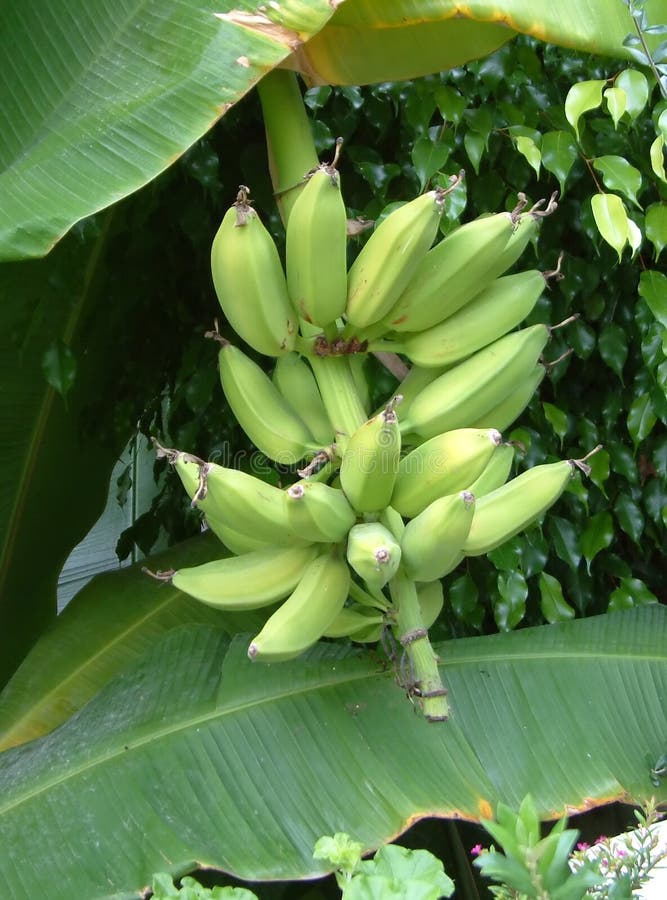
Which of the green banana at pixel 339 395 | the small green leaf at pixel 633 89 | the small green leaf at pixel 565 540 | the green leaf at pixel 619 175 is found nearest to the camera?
the green banana at pixel 339 395

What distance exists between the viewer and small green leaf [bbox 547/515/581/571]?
3.73 ft

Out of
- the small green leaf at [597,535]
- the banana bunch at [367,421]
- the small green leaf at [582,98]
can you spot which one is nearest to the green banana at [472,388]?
the banana bunch at [367,421]

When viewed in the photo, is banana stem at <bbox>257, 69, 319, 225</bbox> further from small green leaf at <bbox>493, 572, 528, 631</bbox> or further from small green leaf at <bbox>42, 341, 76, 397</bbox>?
small green leaf at <bbox>493, 572, 528, 631</bbox>

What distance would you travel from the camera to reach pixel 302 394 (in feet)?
2.57

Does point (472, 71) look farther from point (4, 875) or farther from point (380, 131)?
point (4, 875)

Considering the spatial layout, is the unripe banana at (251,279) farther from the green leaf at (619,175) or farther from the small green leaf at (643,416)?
the small green leaf at (643,416)

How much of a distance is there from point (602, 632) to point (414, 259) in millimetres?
507

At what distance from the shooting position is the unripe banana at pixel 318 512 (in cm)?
63

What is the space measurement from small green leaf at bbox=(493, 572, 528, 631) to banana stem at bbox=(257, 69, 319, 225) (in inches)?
22.1

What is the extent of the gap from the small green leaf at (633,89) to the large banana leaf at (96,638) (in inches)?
27.1

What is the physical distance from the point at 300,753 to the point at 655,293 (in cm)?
68

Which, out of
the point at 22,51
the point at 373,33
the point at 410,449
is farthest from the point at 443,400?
the point at 22,51

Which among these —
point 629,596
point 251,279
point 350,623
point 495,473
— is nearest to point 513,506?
point 495,473

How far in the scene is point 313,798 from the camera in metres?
0.76
